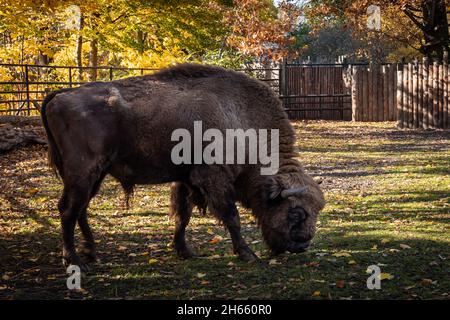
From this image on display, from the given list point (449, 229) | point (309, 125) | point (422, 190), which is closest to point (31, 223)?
point (449, 229)

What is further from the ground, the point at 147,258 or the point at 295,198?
the point at 295,198

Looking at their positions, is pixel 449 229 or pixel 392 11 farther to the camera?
pixel 392 11

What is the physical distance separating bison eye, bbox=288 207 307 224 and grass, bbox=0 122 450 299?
40 centimetres

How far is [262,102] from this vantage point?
6930 millimetres

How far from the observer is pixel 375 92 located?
926 inches

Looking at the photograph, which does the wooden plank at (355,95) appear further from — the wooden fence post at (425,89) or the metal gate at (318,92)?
the wooden fence post at (425,89)

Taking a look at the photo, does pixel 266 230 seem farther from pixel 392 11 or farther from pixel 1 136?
pixel 392 11

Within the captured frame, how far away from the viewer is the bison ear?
21.1ft

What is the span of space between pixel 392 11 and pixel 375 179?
12395 mm

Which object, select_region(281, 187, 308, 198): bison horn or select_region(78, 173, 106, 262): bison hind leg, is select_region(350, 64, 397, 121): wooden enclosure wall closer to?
select_region(281, 187, 308, 198): bison horn

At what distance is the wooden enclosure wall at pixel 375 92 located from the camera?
23.1 meters

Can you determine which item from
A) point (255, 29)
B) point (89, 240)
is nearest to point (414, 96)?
point (255, 29)

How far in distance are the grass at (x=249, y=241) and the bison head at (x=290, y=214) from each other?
19 centimetres

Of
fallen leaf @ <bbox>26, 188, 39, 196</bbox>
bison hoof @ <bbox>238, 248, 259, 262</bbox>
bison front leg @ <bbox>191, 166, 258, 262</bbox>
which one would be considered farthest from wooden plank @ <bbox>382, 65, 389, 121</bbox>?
bison hoof @ <bbox>238, 248, 259, 262</bbox>
